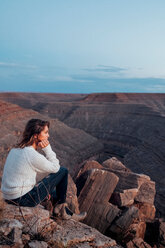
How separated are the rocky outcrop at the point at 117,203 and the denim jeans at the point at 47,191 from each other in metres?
1.36

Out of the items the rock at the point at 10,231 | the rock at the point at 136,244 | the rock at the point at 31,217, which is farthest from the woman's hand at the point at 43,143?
the rock at the point at 136,244

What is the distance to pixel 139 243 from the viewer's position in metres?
4.61

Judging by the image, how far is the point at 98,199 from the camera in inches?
212

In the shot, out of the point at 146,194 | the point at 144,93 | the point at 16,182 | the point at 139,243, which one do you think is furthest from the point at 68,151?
the point at 144,93

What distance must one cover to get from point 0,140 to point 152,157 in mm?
8140

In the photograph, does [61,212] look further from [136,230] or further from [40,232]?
[136,230]

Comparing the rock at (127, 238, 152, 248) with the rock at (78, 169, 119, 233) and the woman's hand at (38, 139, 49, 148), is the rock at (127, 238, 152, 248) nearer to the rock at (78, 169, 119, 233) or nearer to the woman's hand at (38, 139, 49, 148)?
the rock at (78, 169, 119, 233)

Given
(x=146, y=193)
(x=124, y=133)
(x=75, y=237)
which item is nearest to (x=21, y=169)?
(x=75, y=237)

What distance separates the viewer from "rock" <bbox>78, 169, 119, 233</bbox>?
16.6 ft

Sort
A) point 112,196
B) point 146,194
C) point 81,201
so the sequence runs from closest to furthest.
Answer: point 81,201 < point 112,196 < point 146,194

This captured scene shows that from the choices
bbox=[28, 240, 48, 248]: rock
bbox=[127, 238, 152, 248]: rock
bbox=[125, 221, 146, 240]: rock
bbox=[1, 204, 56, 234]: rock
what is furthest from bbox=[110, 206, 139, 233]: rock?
bbox=[28, 240, 48, 248]: rock

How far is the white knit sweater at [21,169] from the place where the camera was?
3.31 meters

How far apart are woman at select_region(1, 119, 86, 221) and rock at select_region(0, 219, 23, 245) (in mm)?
260

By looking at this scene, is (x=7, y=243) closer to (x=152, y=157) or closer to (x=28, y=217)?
(x=28, y=217)
